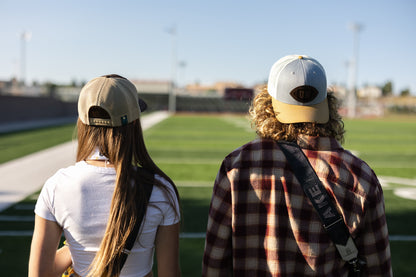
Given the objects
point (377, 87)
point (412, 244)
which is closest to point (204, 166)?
point (412, 244)

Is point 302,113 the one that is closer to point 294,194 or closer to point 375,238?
point 294,194

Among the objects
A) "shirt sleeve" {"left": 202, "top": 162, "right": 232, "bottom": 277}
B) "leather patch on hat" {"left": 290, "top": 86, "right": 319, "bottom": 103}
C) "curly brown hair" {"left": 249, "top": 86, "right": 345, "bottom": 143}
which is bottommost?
"shirt sleeve" {"left": 202, "top": 162, "right": 232, "bottom": 277}

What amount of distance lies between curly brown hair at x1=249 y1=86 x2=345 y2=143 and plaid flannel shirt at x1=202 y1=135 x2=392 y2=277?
0.11 ft

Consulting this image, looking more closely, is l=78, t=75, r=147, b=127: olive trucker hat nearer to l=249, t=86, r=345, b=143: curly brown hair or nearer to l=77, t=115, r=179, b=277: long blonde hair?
l=77, t=115, r=179, b=277: long blonde hair

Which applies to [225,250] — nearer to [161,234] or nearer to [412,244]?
[161,234]

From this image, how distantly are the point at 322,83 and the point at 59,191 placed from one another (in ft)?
3.53

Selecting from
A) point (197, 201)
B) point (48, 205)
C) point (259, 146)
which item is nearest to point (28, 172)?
point (197, 201)

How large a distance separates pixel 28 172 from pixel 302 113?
27.1 ft

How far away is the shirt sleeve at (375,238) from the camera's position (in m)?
1.52

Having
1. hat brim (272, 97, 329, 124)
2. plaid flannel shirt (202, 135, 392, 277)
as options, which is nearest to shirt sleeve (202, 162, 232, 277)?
plaid flannel shirt (202, 135, 392, 277)

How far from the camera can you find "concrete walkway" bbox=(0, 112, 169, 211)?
668 cm

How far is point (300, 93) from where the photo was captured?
5.09 ft

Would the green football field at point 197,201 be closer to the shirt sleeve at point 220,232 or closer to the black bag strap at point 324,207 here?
the shirt sleeve at point 220,232

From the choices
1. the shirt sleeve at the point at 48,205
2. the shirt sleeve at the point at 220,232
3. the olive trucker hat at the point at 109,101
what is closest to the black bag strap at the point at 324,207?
the shirt sleeve at the point at 220,232
